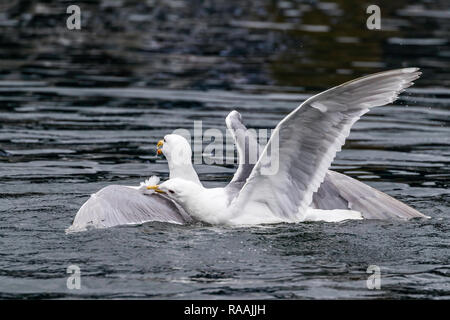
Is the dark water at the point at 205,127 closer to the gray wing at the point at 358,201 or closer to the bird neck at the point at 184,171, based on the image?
the gray wing at the point at 358,201

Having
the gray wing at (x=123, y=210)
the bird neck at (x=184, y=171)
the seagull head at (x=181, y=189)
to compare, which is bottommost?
the gray wing at (x=123, y=210)

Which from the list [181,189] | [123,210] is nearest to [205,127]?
[181,189]

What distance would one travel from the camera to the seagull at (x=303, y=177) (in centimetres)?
882

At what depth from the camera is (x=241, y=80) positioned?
61.3 ft

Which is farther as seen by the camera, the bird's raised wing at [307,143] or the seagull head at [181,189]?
the seagull head at [181,189]

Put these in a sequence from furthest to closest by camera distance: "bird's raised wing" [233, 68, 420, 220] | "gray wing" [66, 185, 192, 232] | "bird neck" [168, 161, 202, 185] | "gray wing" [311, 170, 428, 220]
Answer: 1. "bird neck" [168, 161, 202, 185]
2. "gray wing" [311, 170, 428, 220]
3. "gray wing" [66, 185, 192, 232]
4. "bird's raised wing" [233, 68, 420, 220]

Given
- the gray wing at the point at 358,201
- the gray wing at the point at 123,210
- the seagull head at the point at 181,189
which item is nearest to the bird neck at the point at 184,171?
the gray wing at the point at 123,210

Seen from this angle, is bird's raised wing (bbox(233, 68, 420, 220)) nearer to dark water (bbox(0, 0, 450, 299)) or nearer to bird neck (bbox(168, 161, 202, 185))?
dark water (bbox(0, 0, 450, 299))

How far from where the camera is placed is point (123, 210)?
374 inches

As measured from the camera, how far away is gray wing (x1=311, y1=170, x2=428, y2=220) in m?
10.2

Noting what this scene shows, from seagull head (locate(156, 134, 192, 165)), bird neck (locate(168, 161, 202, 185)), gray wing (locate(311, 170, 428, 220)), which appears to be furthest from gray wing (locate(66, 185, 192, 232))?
gray wing (locate(311, 170, 428, 220))

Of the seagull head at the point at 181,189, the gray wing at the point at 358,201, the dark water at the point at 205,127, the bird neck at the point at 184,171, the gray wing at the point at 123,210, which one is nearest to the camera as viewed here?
the dark water at the point at 205,127
